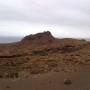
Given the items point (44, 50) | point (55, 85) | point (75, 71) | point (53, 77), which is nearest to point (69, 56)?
point (44, 50)

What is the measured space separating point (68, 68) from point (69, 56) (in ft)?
13.9

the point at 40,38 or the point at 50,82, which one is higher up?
the point at 40,38

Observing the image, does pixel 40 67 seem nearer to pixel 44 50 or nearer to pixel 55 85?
pixel 55 85

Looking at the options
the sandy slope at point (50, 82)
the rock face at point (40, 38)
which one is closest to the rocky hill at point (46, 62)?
the sandy slope at point (50, 82)

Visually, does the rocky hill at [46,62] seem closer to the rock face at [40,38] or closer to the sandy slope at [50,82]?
the sandy slope at [50,82]

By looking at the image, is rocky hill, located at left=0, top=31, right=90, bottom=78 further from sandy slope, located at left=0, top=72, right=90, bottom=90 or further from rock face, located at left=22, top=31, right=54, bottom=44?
rock face, located at left=22, top=31, right=54, bottom=44

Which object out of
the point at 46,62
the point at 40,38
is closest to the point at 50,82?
the point at 46,62

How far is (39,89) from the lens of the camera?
13.5 m

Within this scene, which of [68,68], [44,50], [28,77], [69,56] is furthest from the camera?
[44,50]

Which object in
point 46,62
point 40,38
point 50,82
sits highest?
point 40,38

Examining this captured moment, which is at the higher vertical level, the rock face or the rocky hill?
the rock face

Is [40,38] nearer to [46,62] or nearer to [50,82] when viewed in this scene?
[46,62]

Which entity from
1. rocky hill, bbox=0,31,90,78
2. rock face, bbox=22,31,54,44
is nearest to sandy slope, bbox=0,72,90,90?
rocky hill, bbox=0,31,90,78

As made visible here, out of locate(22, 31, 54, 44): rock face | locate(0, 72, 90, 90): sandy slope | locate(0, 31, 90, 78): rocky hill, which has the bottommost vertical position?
locate(0, 72, 90, 90): sandy slope
